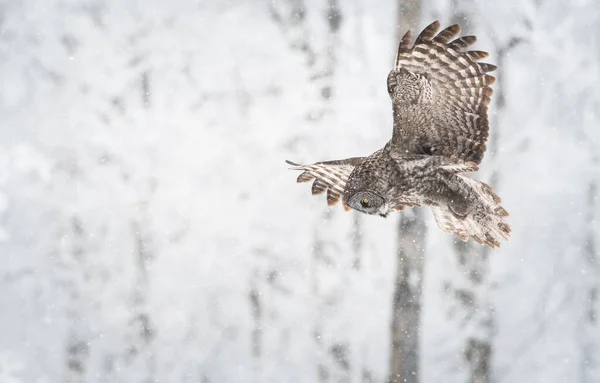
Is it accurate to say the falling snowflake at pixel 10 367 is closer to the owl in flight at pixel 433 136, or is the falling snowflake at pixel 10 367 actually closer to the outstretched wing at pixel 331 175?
the outstretched wing at pixel 331 175

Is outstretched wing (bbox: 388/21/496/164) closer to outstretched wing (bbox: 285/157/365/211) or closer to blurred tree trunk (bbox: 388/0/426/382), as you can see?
outstretched wing (bbox: 285/157/365/211)

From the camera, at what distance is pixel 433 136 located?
7.13ft

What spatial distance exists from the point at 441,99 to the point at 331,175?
1.82 ft

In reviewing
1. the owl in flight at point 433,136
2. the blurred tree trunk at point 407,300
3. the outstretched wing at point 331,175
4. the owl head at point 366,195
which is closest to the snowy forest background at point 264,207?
the blurred tree trunk at point 407,300

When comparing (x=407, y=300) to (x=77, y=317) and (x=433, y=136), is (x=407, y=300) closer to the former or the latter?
(x=77, y=317)

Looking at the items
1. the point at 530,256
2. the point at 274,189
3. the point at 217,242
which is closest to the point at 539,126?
the point at 530,256

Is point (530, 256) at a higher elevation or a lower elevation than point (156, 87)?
lower

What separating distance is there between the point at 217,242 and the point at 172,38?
1529mm

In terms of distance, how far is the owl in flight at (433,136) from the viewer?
6.84 ft

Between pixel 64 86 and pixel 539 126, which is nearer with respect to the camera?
pixel 539 126

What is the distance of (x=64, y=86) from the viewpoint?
4652 mm

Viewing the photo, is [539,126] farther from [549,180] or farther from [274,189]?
[274,189]

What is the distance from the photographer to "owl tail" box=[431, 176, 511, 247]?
228 centimetres

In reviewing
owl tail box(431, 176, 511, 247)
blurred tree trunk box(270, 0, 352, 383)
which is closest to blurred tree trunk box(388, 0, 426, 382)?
blurred tree trunk box(270, 0, 352, 383)
